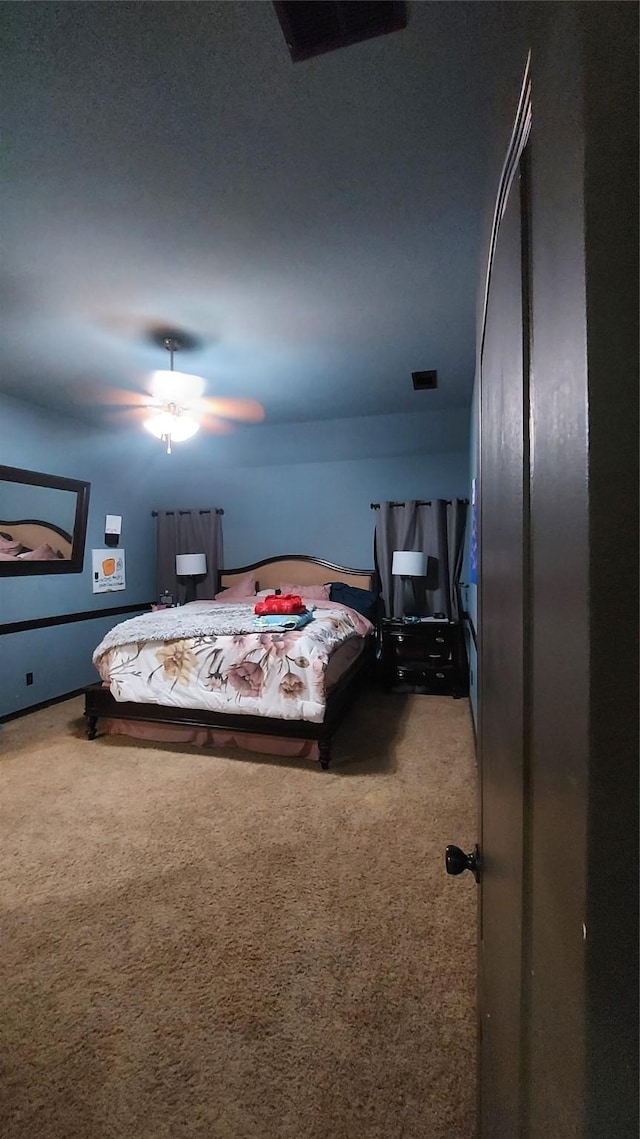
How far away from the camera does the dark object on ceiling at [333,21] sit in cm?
106

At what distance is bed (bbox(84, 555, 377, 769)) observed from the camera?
110 inches

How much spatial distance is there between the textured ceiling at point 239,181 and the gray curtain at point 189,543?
8.04ft

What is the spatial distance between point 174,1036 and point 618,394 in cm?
176

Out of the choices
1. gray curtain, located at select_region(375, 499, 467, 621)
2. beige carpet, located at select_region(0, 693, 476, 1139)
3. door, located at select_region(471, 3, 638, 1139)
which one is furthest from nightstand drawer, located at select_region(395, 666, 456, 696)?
door, located at select_region(471, 3, 638, 1139)

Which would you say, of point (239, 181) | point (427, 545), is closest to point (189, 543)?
point (427, 545)

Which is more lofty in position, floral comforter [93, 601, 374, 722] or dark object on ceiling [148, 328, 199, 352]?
dark object on ceiling [148, 328, 199, 352]

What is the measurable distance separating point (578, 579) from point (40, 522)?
14.7 feet

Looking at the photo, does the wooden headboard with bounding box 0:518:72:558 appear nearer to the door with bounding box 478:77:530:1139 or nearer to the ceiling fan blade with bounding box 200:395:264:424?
the ceiling fan blade with bounding box 200:395:264:424

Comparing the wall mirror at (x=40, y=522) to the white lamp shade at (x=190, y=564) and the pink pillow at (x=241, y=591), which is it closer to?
the white lamp shade at (x=190, y=564)

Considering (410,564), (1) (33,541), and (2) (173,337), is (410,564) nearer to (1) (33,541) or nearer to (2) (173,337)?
(2) (173,337)

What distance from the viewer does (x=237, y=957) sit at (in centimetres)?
147

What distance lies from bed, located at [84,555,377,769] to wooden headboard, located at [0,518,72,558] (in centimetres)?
127

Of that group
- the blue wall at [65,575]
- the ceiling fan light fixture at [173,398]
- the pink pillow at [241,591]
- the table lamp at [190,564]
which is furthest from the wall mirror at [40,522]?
the ceiling fan light fixture at [173,398]

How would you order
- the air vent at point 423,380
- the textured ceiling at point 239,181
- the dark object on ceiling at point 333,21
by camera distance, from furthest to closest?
the air vent at point 423,380 < the textured ceiling at point 239,181 < the dark object on ceiling at point 333,21
